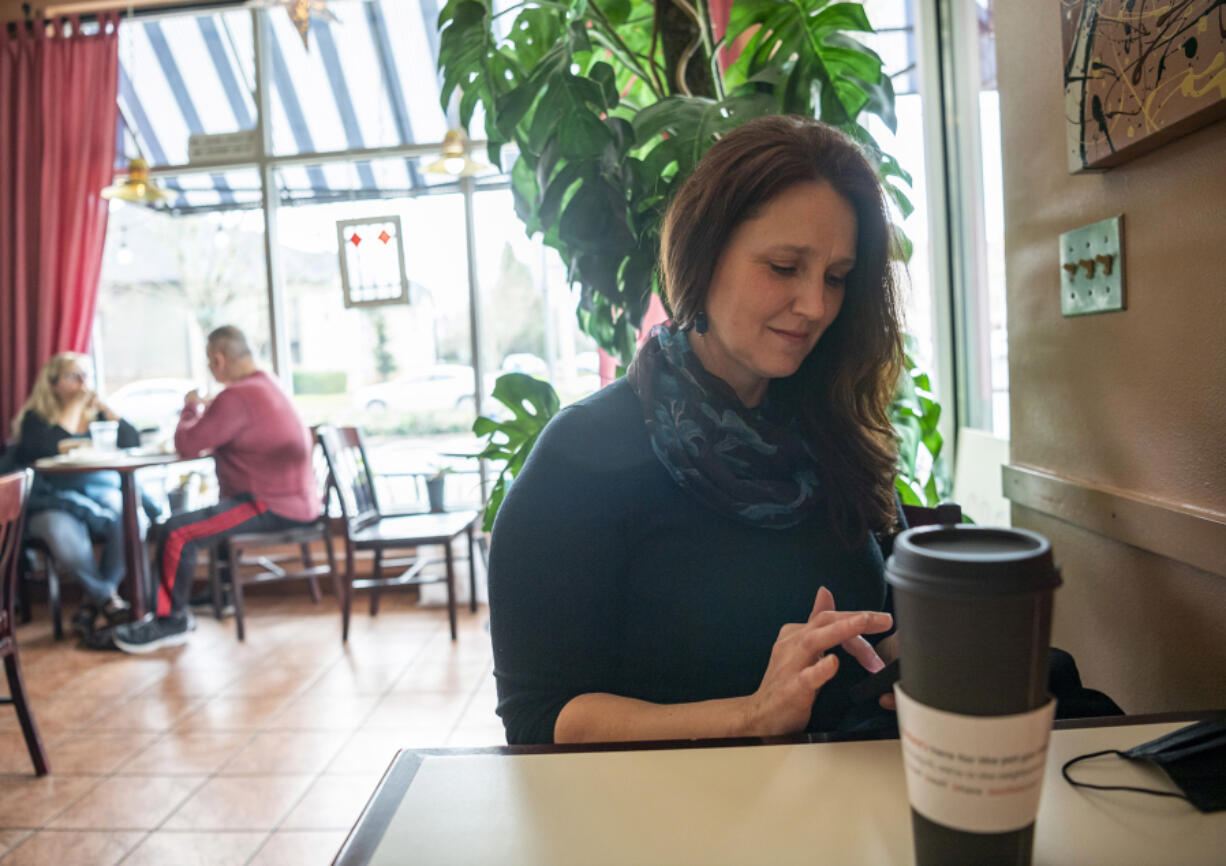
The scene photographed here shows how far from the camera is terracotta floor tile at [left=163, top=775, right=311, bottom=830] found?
2.40m

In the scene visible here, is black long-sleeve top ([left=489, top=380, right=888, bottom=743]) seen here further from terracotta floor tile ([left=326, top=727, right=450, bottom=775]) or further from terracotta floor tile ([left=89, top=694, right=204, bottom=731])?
terracotta floor tile ([left=89, top=694, right=204, bottom=731])

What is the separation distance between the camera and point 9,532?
2.71 meters

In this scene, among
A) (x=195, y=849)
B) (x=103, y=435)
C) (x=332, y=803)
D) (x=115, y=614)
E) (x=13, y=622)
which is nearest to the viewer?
(x=195, y=849)

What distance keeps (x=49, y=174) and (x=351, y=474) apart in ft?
8.53

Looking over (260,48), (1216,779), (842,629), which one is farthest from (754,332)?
(260,48)

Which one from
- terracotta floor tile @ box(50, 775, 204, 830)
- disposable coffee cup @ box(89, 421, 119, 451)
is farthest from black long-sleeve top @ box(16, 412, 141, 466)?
terracotta floor tile @ box(50, 775, 204, 830)

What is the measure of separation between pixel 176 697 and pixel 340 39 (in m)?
3.76

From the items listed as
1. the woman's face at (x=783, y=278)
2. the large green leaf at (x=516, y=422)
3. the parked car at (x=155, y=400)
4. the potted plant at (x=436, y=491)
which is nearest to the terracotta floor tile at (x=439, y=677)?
the potted plant at (x=436, y=491)

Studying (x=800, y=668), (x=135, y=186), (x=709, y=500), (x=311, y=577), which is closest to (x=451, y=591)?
(x=311, y=577)

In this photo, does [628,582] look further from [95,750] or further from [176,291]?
[176,291]

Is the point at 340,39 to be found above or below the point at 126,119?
above

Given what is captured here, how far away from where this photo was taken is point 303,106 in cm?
528

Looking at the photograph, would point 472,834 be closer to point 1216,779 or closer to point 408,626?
point 1216,779

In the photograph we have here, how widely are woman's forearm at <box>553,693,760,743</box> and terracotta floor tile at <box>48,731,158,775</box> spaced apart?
2.39 meters
